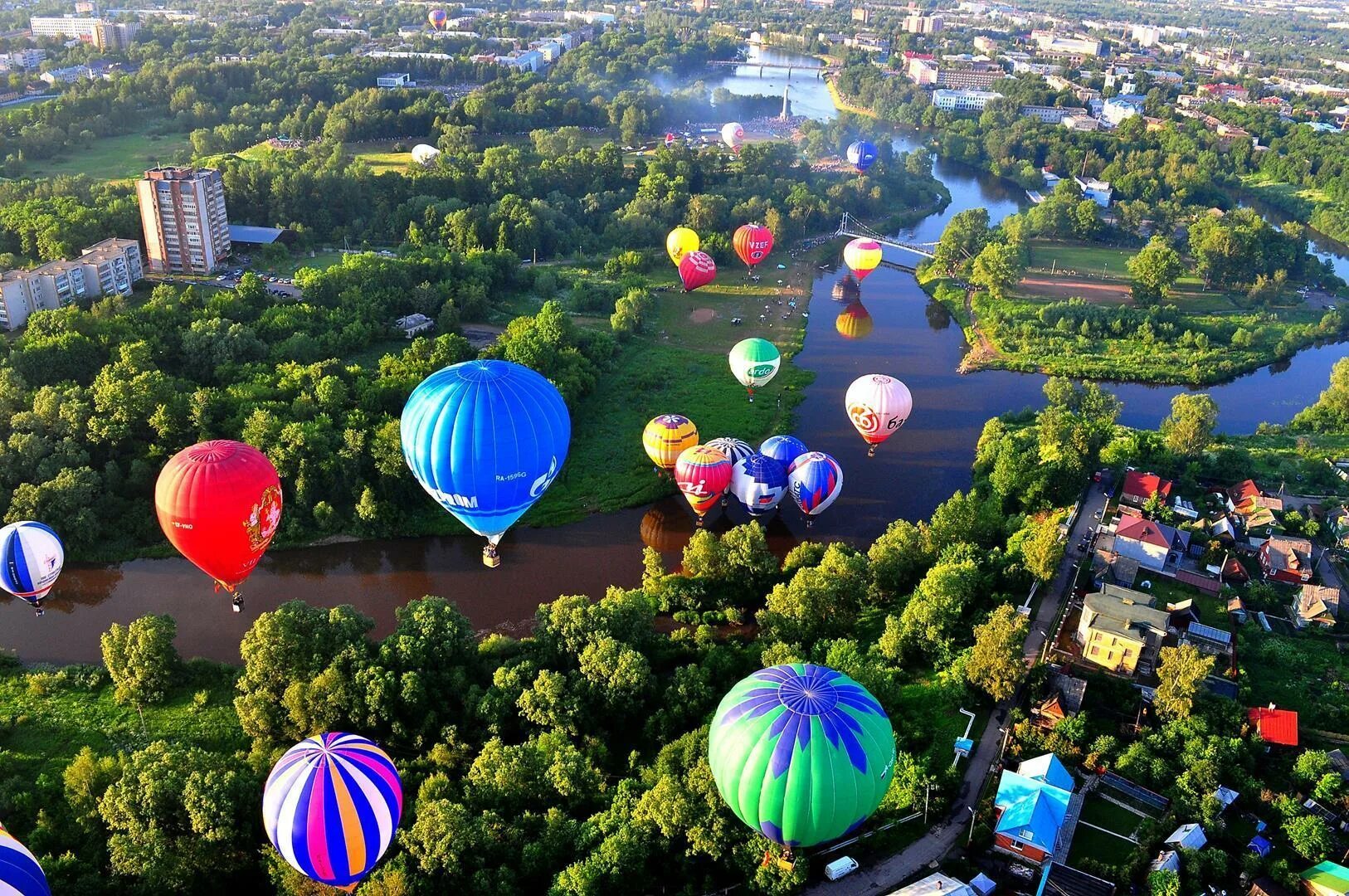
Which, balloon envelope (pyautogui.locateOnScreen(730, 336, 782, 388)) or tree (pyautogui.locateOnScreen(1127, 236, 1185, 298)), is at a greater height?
tree (pyautogui.locateOnScreen(1127, 236, 1185, 298))

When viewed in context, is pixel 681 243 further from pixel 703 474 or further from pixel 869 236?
pixel 703 474

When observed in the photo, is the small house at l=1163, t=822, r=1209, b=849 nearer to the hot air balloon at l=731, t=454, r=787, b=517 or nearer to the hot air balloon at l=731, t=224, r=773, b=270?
the hot air balloon at l=731, t=454, r=787, b=517

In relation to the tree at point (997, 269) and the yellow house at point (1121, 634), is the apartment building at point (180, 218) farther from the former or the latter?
the yellow house at point (1121, 634)

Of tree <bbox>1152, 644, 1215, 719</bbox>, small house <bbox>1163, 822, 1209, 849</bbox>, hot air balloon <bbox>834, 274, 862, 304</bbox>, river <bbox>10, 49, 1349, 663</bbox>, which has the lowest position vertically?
river <bbox>10, 49, 1349, 663</bbox>

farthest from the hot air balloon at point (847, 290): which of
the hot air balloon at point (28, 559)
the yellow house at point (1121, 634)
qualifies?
the hot air balloon at point (28, 559)

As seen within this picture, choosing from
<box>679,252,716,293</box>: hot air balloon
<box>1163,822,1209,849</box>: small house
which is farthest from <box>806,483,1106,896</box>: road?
<box>679,252,716,293</box>: hot air balloon

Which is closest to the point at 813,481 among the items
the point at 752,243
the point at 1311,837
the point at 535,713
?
the point at 535,713

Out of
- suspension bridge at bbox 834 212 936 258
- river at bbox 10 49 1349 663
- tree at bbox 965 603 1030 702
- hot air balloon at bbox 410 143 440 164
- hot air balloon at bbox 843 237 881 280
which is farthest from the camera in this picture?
hot air balloon at bbox 410 143 440 164
